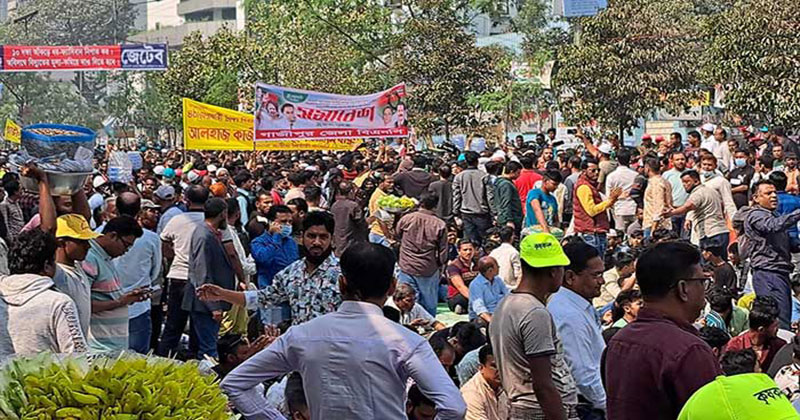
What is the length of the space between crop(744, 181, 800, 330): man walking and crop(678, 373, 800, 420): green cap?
7.69 meters

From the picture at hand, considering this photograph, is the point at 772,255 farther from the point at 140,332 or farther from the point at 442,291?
the point at 140,332

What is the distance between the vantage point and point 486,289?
33.4ft

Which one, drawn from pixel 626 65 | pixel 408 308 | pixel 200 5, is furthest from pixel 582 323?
pixel 200 5

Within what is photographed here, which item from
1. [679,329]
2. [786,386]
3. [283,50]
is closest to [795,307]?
[786,386]

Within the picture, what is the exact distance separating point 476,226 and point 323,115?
17.8 feet

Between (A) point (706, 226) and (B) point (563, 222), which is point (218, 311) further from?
(B) point (563, 222)

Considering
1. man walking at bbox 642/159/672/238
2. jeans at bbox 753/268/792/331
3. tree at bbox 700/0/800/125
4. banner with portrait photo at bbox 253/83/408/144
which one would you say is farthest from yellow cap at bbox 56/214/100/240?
tree at bbox 700/0/800/125

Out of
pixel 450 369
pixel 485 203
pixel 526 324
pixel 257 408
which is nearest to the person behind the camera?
pixel 257 408

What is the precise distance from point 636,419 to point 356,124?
15742mm

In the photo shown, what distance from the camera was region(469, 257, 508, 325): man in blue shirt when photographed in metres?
10.1

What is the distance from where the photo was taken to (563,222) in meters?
16.2

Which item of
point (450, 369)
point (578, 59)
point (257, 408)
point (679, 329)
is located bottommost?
point (450, 369)

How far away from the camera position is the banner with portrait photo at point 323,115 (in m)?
18.7

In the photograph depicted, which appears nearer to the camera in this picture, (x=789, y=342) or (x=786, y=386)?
(x=786, y=386)
